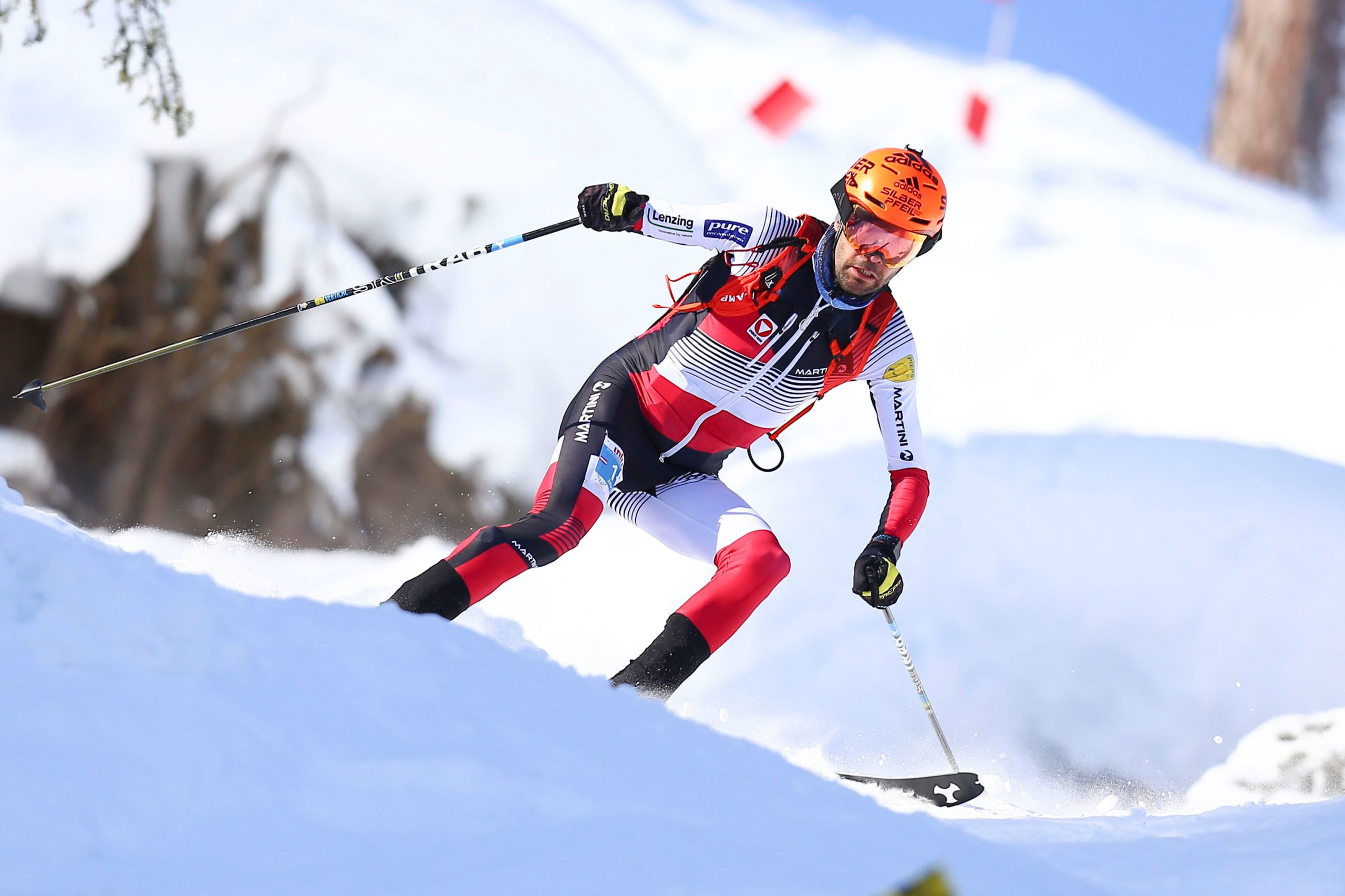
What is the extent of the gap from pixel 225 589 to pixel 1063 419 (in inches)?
280

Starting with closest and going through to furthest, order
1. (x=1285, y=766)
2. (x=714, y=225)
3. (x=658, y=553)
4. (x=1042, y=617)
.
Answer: (x=714, y=225), (x=1285, y=766), (x=1042, y=617), (x=658, y=553)

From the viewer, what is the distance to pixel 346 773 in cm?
207

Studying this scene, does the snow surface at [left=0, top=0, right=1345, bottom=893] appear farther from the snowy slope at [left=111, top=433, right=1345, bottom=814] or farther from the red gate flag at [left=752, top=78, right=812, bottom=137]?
the red gate flag at [left=752, top=78, right=812, bottom=137]

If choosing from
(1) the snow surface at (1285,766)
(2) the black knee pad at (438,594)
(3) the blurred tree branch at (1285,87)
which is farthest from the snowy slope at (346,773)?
(3) the blurred tree branch at (1285,87)

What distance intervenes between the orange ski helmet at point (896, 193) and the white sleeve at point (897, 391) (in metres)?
0.38

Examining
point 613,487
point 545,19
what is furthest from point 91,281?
point 613,487

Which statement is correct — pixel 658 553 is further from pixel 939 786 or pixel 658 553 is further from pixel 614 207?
pixel 614 207

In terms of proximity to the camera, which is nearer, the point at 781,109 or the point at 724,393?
the point at 724,393

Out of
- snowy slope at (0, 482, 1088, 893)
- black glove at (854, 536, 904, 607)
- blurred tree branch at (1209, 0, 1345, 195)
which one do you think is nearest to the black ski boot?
black glove at (854, 536, 904, 607)

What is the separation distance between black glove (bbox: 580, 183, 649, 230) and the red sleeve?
138 centimetres

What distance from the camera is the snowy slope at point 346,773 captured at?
1.87 m

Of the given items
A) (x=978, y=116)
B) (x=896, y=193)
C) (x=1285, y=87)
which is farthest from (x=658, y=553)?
(x=1285, y=87)

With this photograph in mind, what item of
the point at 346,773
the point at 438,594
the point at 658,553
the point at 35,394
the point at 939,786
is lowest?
the point at 35,394

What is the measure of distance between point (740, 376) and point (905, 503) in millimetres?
787
